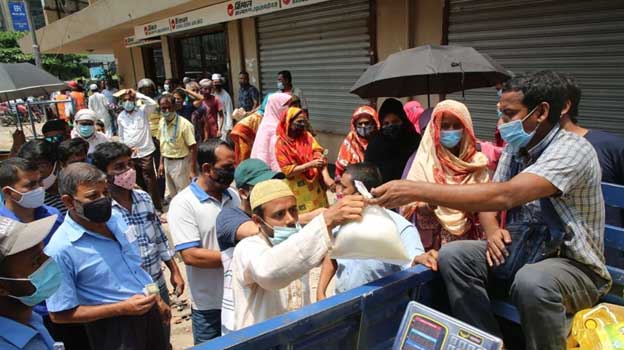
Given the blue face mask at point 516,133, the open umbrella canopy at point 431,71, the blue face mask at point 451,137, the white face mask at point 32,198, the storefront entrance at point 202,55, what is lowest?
the white face mask at point 32,198

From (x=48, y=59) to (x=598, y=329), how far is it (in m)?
37.2

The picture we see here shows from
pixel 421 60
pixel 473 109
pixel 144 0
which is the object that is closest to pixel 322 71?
pixel 473 109

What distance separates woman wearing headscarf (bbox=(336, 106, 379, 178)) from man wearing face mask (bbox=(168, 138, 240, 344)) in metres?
1.45

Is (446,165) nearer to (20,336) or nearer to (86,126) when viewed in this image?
(20,336)

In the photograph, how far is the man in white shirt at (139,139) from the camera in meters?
5.75

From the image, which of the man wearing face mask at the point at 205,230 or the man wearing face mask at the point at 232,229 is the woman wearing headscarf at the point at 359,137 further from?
the man wearing face mask at the point at 232,229

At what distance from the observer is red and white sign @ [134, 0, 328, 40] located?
724cm

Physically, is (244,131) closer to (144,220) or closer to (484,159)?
(144,220)

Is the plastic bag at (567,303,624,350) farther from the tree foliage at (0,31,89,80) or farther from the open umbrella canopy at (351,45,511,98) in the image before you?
the tree foliage at (0,31,89,80)

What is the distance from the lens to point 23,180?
2.25 metres

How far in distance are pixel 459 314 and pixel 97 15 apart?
1517 centimetres

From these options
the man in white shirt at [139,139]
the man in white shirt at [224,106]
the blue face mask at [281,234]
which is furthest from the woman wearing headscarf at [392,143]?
the man in white shirt at [224,106]

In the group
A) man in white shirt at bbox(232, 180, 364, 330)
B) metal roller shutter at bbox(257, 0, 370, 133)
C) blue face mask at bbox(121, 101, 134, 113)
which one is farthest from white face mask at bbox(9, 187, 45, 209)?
metal roller shutter at bbox(257, 0, 370, 133)

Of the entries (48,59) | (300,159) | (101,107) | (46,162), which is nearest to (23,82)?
(46,162)
